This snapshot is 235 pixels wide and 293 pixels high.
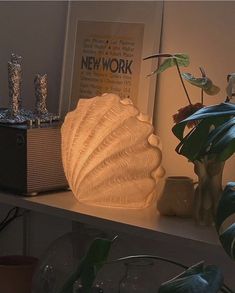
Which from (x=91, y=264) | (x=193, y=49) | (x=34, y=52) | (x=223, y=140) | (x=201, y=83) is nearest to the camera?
(x=223, y=140)

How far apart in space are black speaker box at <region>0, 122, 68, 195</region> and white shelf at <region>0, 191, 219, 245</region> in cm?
3

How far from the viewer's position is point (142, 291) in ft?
4.64

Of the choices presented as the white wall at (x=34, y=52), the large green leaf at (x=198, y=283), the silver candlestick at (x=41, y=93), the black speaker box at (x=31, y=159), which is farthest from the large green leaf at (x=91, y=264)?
the white wall at (x=34, y=52)

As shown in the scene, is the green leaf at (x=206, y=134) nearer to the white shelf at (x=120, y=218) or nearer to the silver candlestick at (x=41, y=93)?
the white shelf at (x=120, y=218)

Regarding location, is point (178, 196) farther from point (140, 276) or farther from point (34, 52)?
point (34, 52)

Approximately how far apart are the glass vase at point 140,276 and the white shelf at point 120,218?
114mm

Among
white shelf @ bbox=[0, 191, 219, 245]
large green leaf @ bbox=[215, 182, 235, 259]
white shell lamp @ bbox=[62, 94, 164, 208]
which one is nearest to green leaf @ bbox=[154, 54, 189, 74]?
white shell lamp @ bbox=[62, 94, 164, 208]

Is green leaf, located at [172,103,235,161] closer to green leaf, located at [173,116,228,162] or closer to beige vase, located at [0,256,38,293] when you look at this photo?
green leaf, located at [173,116,228,162]

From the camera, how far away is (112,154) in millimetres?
1381

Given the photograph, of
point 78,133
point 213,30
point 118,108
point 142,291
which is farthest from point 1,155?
point 213,30

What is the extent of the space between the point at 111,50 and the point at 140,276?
21.1 inches

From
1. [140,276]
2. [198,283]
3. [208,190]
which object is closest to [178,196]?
[208,190]

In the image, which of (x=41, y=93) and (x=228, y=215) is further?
(x=41, y=93)

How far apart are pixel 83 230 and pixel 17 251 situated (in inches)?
16.9
